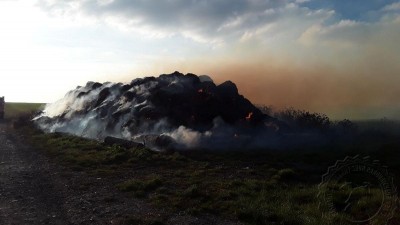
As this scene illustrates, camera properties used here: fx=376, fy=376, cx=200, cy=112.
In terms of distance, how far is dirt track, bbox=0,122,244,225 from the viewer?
548 inches

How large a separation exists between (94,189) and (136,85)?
3273 centimetres

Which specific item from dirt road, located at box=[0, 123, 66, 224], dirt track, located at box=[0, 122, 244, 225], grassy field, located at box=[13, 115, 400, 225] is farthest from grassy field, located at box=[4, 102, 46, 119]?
dirt track, located at box=[0, 122, 244, 225]

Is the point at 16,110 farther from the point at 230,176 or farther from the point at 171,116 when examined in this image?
the point at 230,176

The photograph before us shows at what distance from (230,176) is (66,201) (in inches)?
373

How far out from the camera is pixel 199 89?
151 feet

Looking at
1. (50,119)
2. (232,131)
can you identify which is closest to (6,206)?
(232,131)

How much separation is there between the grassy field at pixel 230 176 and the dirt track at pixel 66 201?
2.02ft

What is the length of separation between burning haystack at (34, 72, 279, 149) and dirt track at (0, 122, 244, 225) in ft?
40.3

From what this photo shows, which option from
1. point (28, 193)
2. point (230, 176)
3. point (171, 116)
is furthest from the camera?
point (171, 116)

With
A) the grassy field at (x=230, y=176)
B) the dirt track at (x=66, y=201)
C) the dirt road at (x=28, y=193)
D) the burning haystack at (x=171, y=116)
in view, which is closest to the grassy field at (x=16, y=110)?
the burning haystack at (x=171, y=116)

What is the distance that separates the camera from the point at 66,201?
16344 millimetres

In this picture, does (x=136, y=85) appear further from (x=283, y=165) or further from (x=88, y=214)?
(x=88, y=214)

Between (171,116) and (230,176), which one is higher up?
(171,116)

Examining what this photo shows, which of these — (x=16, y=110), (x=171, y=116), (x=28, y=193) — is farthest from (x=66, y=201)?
(x=16, y=110)
